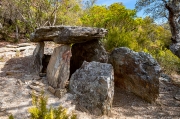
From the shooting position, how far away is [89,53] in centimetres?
663

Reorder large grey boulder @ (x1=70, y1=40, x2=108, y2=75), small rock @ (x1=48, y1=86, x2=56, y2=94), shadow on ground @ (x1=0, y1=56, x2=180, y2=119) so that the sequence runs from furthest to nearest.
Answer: large grey boulder @ (x1=70, y1=40, x2=108, y2=75) → shadow on ground @ (x1=0, y1=56, x2=180, y2=119) → small rock @ (x1=48, y1=86, x2=56, y2=94)

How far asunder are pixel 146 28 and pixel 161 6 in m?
10.1

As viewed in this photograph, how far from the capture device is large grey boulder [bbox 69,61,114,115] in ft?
15.6

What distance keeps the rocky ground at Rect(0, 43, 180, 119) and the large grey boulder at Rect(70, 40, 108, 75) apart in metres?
1.32

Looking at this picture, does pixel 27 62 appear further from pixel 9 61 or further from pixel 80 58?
pixel 80 58

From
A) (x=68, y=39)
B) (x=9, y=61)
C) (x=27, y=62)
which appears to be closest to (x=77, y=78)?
(x=68, y=39)

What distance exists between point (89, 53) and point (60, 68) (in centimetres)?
155

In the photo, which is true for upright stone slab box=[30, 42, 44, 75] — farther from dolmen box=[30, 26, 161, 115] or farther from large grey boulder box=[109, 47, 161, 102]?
large grey boulder box=[109, 47, 161, 102]

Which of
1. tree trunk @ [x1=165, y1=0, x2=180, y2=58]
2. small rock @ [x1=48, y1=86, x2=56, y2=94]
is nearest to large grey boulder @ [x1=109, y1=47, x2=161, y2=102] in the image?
tree trunk @ [x1=165, y1=0, x2=180, y2=58]

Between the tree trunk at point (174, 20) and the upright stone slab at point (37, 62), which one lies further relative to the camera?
the tree trunk at point (174, 20)

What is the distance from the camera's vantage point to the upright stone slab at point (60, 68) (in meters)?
5.28

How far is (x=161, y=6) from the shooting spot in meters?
8.44

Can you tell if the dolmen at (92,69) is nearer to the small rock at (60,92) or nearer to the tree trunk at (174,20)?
the small rock at (60,92)

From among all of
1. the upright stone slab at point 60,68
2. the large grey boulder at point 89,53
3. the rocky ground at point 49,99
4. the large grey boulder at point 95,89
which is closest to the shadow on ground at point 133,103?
the rocky ground at point 49,99
